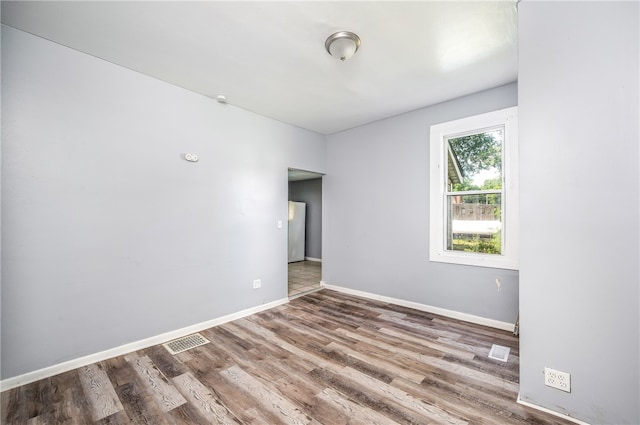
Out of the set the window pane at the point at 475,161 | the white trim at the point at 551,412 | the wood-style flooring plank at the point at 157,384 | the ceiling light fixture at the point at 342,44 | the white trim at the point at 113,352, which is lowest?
the wood-style flooring plank at the point at 157,384

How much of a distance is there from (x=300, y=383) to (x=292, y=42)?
9.23ft

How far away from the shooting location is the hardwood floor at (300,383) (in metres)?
1.71

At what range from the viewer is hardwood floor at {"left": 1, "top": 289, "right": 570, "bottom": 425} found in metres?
1.71

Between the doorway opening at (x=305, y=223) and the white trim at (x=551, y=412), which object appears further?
the doorway opening at (x=305, y=223)

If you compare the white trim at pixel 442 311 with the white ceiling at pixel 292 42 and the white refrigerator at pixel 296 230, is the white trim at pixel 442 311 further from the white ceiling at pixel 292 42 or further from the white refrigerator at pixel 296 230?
the white refrigerator at pixel 296 230

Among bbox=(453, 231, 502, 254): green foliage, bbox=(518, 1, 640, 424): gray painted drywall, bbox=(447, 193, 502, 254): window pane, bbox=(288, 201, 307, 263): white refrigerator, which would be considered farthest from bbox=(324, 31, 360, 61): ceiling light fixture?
bbox=(288, 201, 307, 263): white refrigerator

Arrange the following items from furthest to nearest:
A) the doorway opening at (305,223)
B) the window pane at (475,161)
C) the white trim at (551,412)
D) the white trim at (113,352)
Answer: the doorway opening at (305,223)
the window pane at (475,161)
the white trim at (113,352)
the white trim at (551,412)

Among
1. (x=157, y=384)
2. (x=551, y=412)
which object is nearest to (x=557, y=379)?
(x=551, y=412)

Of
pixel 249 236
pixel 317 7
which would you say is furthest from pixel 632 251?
pixel 249 236

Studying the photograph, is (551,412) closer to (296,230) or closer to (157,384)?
(157,384)

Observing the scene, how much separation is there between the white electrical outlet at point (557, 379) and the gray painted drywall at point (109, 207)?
122 inches

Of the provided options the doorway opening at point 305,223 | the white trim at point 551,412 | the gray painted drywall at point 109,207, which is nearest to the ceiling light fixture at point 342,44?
the gray painted drywall at point 109,207

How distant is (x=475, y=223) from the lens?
3262 mm

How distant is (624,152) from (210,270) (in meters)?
3.67
